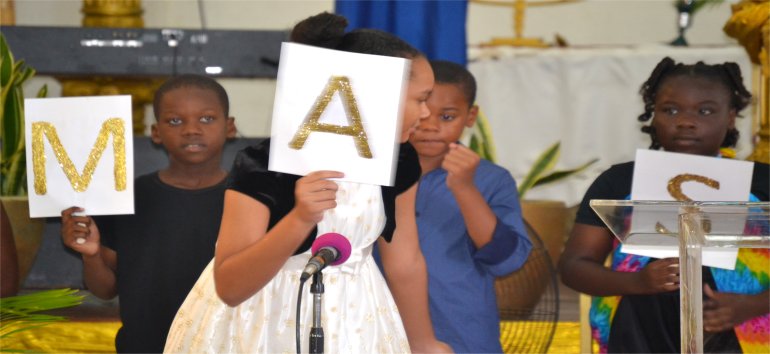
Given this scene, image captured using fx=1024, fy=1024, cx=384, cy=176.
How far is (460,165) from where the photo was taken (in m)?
2.46

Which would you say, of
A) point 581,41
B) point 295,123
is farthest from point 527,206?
point 581,41

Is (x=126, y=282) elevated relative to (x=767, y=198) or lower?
lower

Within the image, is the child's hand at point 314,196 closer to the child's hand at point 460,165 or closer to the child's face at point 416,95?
the child's face at point 416,95

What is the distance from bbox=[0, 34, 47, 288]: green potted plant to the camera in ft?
9.44

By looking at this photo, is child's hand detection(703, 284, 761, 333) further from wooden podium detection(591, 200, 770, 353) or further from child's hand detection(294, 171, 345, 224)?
child's hand detection(294, 171, 345, 224)

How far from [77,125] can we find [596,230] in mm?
1296

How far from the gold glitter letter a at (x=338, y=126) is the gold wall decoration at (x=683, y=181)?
0.97 metres

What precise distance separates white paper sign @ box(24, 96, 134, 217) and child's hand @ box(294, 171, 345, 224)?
0.75m

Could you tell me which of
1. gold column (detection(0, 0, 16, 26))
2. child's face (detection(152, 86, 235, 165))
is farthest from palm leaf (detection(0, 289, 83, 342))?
gold column (detection(0, 0, 16, 26))

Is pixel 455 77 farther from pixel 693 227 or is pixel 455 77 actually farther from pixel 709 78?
pixel 693 227

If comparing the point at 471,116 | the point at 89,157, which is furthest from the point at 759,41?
the point at 89,157

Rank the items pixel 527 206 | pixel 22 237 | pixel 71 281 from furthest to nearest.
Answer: pixel 527 206 < pixel 71 281 < pixel 22 237

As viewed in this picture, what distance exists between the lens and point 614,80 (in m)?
4.38

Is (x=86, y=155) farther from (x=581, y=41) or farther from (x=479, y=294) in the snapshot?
(x=581, y=41)
